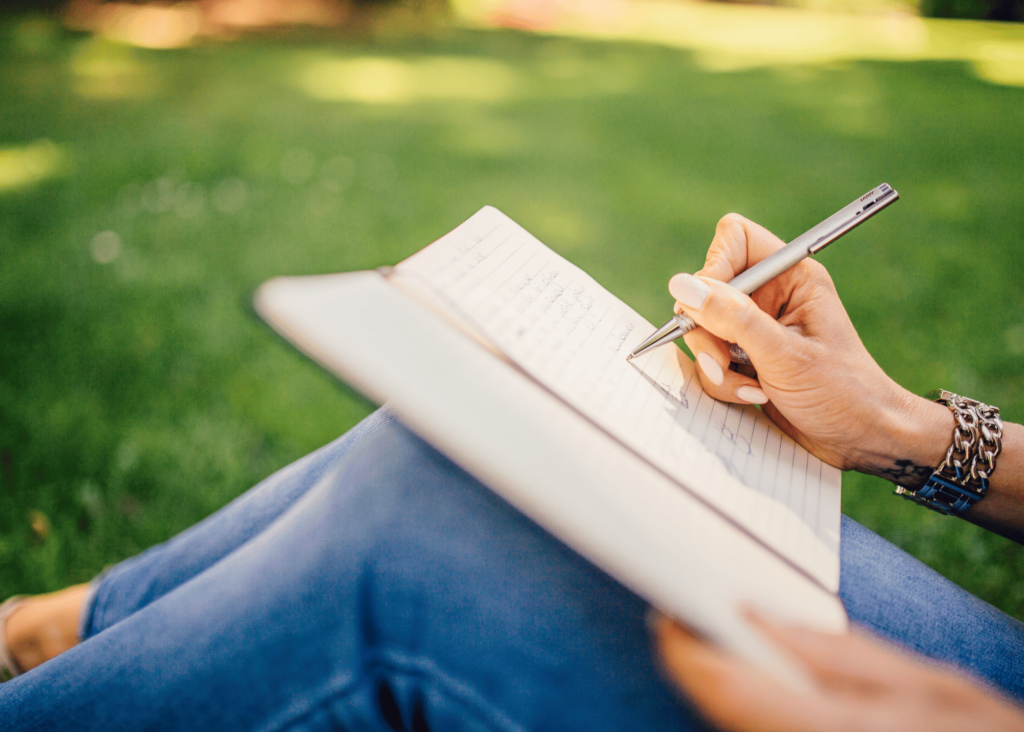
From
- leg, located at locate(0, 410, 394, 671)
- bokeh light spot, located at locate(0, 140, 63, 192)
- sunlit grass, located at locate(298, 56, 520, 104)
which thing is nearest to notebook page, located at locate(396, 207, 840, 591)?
leg, located at locate(0, 410, 394, 671)

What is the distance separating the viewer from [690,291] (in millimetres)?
788

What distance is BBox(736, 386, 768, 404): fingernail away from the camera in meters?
0.80

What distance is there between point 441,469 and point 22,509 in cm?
130

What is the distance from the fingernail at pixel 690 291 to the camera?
0.78m

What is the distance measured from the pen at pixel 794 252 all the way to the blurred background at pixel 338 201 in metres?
0.55

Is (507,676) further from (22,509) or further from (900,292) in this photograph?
(900,292)

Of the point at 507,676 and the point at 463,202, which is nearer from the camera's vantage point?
the point at 507,676

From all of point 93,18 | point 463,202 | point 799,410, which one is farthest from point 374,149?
point 93,18

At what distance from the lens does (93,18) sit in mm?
5566

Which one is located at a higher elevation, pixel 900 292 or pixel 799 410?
pixel 799 410

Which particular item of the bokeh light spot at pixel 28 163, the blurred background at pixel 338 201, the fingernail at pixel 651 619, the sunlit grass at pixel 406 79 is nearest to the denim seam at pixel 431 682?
the fingernail at pixel 651 619

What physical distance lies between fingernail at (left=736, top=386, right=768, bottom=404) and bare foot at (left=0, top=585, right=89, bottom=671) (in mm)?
1092

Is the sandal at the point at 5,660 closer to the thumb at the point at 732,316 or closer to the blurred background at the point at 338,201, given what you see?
the blurred background at the point at 338,201

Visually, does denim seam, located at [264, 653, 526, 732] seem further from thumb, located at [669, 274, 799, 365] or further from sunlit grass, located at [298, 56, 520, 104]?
sunlit grass, located at [298, 56, 520, 104]
